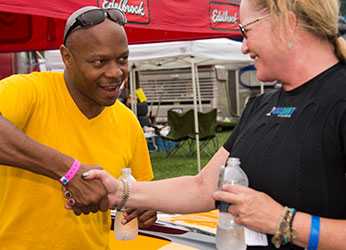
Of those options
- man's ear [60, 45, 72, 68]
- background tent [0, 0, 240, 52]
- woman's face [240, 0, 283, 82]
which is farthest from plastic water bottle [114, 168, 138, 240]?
background tent [0, 0, 240, 52]

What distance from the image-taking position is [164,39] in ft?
19.4

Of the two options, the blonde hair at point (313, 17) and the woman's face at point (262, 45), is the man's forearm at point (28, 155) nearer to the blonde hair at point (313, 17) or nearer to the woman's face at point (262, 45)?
the woman's face at point (262, 45)

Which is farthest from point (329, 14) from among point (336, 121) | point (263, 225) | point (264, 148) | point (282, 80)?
point (263, 225)

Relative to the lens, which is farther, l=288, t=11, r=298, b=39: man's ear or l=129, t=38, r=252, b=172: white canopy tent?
l=129, t=38, r=252, b=172: white canopy tent

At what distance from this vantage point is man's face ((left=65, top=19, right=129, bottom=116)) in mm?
2197

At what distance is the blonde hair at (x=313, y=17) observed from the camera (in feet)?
5.13

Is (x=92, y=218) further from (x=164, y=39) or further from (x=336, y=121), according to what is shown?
(x=164, y=39)

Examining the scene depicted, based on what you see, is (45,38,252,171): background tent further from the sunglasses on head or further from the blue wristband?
the blue wristband

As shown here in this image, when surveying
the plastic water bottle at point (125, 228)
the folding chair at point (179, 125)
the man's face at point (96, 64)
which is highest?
the man's face at point (96, 64)

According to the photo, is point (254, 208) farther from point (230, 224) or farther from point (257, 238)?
point (230, 224)

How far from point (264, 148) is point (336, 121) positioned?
0.31 meters

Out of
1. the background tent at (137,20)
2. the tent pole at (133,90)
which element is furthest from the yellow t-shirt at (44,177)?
the tent pole at (133,90)

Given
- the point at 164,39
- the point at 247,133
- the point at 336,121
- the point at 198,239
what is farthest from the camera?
the point at 164,39

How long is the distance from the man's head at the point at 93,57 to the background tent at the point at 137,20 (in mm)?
934
